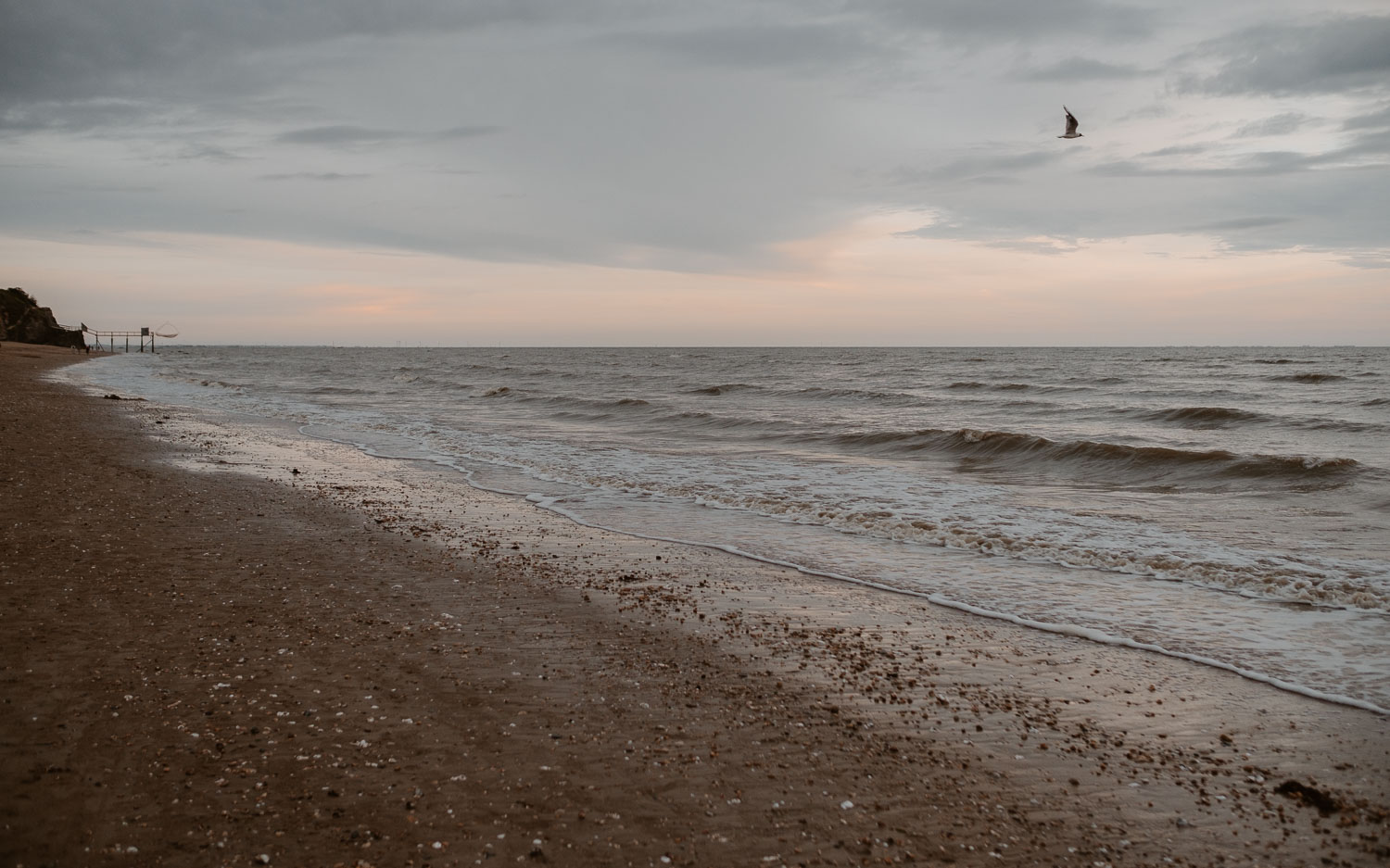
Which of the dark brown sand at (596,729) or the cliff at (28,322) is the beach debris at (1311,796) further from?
the cliff at (28,322)

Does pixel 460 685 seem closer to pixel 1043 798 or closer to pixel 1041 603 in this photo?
pixel 1043 798

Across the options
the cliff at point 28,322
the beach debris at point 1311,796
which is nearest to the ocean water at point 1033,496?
the beach debris at point 1311,796

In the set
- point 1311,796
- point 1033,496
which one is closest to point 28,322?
point 1033,496

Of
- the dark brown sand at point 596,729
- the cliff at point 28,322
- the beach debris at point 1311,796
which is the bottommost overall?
the beach debris at point 1311,796

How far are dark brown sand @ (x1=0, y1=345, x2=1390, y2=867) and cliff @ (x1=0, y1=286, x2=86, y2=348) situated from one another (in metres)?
86.9

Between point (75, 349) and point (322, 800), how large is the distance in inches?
4211

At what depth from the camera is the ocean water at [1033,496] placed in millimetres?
6941

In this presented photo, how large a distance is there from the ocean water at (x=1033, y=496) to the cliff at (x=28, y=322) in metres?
61.5

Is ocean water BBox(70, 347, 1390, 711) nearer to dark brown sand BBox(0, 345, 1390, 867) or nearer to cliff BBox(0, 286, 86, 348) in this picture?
dark brown sand BBox(0, 345, 1390, 867)

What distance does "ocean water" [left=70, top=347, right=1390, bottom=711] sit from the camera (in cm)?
694

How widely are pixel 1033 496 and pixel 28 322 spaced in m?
97.8

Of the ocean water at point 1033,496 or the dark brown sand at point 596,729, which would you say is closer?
the dark brown sand at point 596,729

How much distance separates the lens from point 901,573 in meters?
8.17

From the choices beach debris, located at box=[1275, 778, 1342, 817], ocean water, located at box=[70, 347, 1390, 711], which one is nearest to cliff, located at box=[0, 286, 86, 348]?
ocean water, located at box=[70, 347, 1390, 711]
